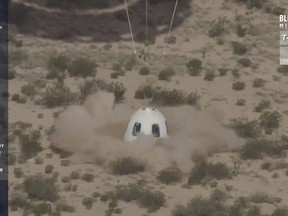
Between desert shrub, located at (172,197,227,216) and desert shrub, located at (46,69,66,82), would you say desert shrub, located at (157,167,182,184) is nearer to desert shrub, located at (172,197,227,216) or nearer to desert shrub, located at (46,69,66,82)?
desert shrub, located at (172,197,227,216)

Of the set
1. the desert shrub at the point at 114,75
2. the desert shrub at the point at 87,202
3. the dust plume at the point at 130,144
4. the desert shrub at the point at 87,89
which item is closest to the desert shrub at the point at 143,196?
the desert shrub at the point at 87,202

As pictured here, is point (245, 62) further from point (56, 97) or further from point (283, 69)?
point (56, 97)

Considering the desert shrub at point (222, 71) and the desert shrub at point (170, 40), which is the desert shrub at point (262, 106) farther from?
the desert shrub at point (170, 40)

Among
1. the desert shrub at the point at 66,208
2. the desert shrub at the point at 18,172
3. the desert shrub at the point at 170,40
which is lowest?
the desert shrub at the point at 66,208

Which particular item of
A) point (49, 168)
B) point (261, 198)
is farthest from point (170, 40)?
point (261, 198)

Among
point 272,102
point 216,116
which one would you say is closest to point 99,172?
point 216,116
